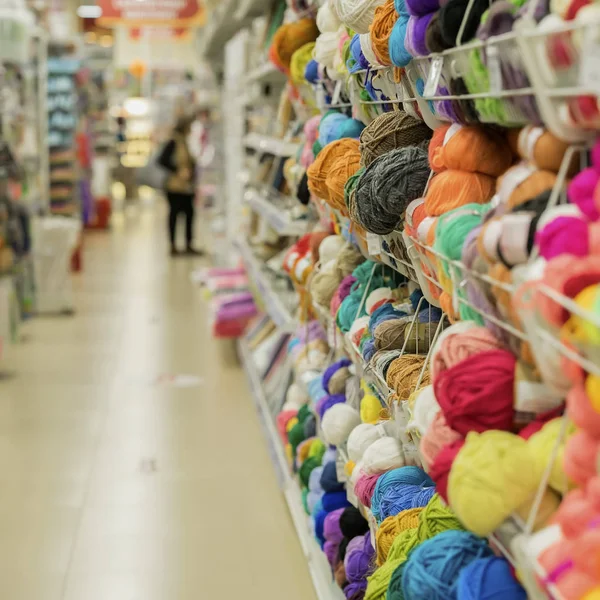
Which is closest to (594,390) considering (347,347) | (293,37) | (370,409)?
(370,409)

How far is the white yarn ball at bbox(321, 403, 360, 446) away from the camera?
8.00ft

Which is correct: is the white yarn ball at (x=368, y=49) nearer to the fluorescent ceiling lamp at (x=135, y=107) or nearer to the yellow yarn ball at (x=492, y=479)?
the yellow yarn ball at (x=492, y=479)

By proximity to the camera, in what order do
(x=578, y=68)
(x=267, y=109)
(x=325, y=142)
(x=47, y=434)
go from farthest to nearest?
(x=267, y=109) → (x=47, y=434) → (x=325, y=142) → (x=578, y=68)

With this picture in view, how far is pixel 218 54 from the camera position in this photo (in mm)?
8789

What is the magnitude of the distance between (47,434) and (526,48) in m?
3.54

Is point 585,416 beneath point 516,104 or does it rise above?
beneath

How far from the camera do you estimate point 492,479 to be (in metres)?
1.17

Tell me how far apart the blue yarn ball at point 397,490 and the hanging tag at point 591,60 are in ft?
3.33

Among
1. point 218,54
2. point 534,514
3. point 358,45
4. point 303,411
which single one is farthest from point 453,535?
point 218,54

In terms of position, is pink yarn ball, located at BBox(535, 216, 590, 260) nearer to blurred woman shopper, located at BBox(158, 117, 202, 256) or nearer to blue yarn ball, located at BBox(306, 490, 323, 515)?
blue yarn ball, located at BBox(306, 490, 323, 515)

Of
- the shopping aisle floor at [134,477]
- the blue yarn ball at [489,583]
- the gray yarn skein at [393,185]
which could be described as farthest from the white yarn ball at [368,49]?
the shopping aisle floor at [134,477]

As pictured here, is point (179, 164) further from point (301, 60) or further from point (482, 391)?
point (482, 391)

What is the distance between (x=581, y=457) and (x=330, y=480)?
1563 millimetres

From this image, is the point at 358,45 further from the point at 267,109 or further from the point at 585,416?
the point at 267,109
